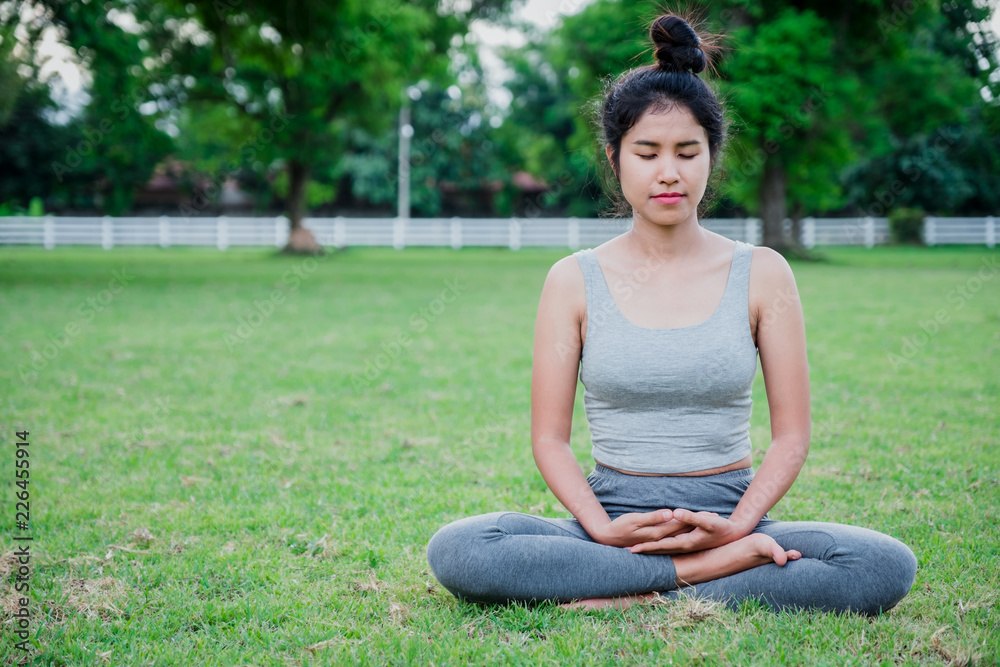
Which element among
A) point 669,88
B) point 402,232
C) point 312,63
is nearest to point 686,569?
point 669,88

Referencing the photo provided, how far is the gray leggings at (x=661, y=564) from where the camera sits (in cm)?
239

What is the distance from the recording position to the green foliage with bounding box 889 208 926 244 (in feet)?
104

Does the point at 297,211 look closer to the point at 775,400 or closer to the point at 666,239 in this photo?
the point at 666,239

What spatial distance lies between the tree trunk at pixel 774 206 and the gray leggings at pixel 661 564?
2051cm

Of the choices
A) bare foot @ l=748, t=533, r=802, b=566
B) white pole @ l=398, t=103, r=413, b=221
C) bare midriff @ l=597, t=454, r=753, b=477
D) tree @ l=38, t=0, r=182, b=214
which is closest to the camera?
bare foot @ l=748, t=533, r=802, b=566

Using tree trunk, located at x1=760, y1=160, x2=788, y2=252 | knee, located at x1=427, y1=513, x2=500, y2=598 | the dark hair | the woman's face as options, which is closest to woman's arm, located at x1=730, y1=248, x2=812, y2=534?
the woman's face

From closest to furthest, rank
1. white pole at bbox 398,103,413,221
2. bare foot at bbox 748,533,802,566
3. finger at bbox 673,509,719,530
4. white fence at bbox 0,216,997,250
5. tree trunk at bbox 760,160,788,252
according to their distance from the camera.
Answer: finger at bbox 673,509,719,530
bare foot at bbox 748,533,802,566
tree trunk at bbox 760,160,788,252
white fence at bbox 0,216,997,250
white pole at bbox 398,103,413,221

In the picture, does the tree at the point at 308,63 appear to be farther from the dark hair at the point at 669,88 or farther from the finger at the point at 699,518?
the finger at the point at 699,518

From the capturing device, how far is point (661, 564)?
8.13ft

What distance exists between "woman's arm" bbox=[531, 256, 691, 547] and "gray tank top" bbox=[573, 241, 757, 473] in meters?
0.05

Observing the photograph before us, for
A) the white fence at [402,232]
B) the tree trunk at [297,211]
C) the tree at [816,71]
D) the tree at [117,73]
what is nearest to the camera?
the tree at [117,73]

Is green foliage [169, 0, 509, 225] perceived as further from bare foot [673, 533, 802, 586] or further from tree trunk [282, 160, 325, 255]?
bare foot [673, 533, 802, 586]

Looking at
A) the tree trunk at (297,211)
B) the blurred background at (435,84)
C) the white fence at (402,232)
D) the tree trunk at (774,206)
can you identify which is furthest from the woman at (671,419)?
the white fence at (402,232)

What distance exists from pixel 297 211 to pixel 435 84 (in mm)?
5906
